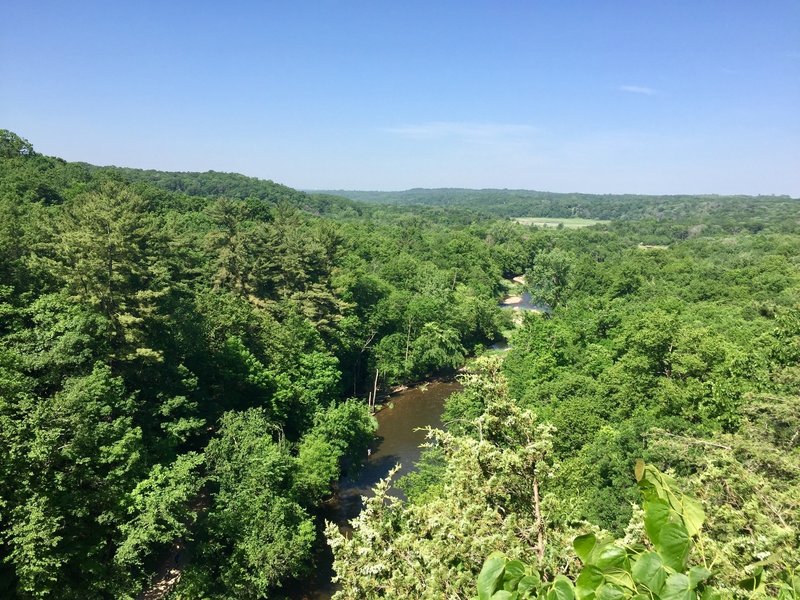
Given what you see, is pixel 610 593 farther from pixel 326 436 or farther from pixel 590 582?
pixel 326 436

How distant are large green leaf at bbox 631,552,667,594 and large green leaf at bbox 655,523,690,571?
9 cm

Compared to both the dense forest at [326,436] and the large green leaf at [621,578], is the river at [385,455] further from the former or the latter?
the large green leaf at [621,578]

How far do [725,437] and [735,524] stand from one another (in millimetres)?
9478

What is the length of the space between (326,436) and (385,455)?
298 inches

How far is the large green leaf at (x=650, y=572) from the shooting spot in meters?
1.80

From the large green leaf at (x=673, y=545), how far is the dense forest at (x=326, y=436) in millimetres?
10

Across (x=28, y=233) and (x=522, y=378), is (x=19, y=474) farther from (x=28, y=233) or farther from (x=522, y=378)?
(x=522, y=378)

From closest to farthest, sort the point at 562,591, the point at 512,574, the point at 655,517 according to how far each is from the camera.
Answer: the point at 562,591
the point at 655,517
the point at 512,574

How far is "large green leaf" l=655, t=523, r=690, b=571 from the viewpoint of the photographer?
74.8 inches

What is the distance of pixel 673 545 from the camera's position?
1935mm

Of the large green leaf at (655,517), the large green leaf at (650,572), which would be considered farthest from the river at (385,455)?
the large green leaf at (650,572)

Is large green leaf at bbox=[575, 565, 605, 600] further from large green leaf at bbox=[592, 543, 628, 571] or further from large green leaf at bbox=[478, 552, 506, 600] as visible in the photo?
large green leaf at bbox=[478, 552, 506, 600]

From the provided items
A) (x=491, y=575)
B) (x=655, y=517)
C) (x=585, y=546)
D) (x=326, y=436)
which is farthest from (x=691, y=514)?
(x=326, y=436)

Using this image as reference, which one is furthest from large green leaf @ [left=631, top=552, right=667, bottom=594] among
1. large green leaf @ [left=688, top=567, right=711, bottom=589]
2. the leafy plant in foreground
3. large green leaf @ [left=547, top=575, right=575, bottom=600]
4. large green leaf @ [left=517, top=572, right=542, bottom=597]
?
large green leaf @ [left=517, top=572, right=542, bottom=597]
